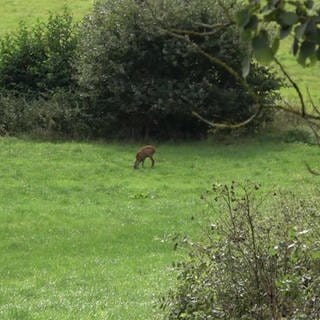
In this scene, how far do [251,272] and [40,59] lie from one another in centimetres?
2740

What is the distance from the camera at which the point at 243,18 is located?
8.04ft

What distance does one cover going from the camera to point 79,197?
21.8m

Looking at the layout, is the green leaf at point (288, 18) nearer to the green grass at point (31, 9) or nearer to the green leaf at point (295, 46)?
the green leaf at point (295, 46)

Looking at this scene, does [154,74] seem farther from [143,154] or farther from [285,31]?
[285,31]

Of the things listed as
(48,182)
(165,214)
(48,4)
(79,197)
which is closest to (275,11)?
(165,214)

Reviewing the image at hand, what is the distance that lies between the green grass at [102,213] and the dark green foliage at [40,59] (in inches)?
148

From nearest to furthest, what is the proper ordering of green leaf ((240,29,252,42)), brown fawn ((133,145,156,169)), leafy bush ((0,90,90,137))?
green leaf ((240,29,252,42))
brown fawn ((133,145,156,169))
leafy bush ((0,90,90,137))

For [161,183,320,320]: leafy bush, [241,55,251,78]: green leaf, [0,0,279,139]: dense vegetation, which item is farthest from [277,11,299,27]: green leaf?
[0,0,279,139]: dense vegetation

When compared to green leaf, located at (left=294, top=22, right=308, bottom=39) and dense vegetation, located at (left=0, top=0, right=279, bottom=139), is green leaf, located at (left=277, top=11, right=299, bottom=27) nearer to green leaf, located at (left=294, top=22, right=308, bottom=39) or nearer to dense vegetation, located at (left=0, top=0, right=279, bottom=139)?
green leaf, located at (left=294, top=22, right=308, bottom=39)

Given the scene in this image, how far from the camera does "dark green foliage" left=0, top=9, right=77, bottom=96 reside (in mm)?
32031

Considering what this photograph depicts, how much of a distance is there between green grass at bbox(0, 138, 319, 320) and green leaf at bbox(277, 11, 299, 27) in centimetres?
673

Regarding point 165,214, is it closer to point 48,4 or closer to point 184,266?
point 184,266

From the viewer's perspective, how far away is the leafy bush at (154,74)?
2892cm

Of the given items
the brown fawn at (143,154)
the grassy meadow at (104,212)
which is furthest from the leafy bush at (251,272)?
Answer: the brown fawn at (143,154)
